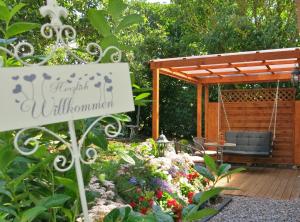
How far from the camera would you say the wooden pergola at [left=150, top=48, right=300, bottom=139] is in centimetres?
644

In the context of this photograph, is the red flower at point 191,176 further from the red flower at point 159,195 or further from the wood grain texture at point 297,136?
the wood grain texture at point 297,136

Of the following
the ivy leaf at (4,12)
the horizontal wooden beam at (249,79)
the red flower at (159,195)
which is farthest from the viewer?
the horizontal wooden beam at (249,79)

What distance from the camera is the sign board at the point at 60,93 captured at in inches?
43.0

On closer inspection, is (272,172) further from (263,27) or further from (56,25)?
(56,25)

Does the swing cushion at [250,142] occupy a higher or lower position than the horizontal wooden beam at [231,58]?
lower

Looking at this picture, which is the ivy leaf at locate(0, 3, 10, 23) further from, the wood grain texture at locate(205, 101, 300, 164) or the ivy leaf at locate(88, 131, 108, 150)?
the wood grain texture at locate(205, 101, 300, 164)

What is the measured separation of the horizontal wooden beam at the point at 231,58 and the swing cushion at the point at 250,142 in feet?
7.60

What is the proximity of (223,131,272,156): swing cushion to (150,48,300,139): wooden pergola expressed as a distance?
113 cm

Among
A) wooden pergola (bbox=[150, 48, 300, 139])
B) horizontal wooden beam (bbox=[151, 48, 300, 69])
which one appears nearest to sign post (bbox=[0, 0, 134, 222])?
wooden pergola (bbox=[150, 48, 300, 139])

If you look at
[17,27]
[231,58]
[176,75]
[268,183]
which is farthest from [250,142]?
[17,27]

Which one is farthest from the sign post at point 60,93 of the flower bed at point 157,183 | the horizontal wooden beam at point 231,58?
the horizontal wooden beam at point 231,58

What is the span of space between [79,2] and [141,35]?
221 inches

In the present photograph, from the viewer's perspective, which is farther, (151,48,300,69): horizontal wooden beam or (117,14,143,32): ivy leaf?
(151,48,300,69): horizontal wooden beam

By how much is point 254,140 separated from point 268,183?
203 centimetres
